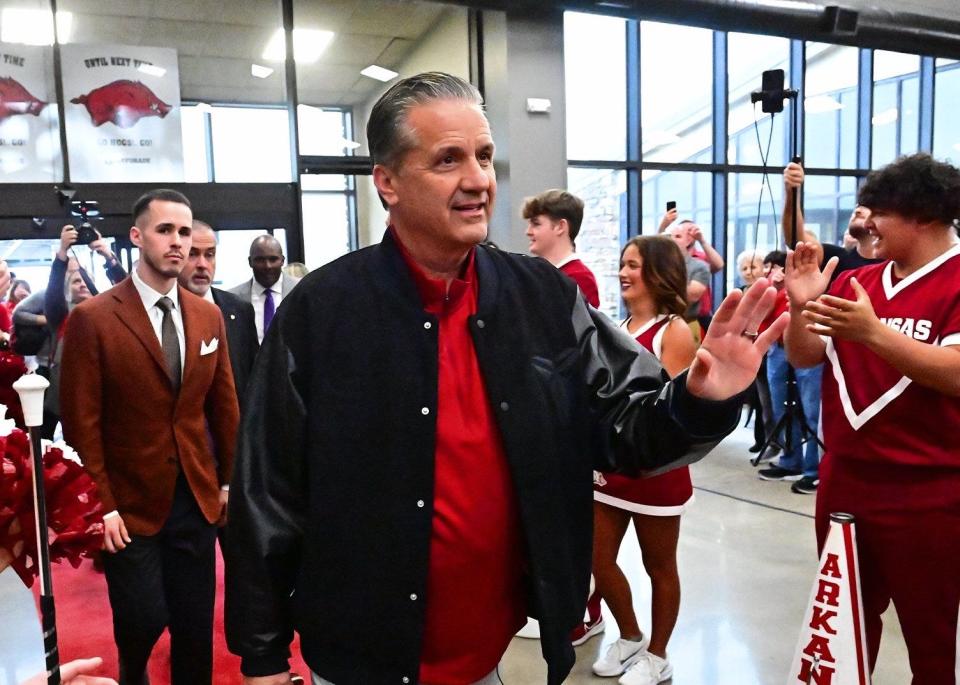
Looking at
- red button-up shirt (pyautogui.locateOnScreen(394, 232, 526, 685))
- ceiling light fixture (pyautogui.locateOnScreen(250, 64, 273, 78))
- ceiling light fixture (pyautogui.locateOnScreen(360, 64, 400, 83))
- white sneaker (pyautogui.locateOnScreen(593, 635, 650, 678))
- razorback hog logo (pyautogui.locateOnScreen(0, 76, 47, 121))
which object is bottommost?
white sneaker (pyautogui.locateOnScreen(593, 635, 650, 678))

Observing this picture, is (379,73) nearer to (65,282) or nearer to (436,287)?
(65,282)

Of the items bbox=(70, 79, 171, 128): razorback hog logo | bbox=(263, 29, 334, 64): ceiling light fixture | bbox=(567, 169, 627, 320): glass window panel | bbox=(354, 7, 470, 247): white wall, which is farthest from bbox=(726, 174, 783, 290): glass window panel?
bbox=(70, 79, 171, 128): razorback hog logo

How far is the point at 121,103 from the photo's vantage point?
20.1 feet

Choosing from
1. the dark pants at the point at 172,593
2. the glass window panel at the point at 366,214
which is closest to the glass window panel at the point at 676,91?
the glass window panel at the point at 366,214

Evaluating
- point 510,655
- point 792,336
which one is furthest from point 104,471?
point 792,336

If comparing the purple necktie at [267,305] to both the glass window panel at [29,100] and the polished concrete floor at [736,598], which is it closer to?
the polished concrete floor at [736,598]

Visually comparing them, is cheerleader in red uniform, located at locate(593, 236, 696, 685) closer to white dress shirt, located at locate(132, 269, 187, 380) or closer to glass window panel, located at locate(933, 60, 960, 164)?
white dress shirt, located at locate(132, 269, 187, 380)

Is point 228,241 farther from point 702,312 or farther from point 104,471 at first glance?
point 104,471

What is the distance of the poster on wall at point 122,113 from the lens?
6008 millimetres

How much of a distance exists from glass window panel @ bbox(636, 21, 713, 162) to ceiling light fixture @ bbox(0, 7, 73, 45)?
18.1 ft

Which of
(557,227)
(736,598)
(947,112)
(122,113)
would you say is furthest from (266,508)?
(947,112)

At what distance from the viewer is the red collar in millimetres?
1358

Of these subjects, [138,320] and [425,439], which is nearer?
[425,439]

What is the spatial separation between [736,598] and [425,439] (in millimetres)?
2608
